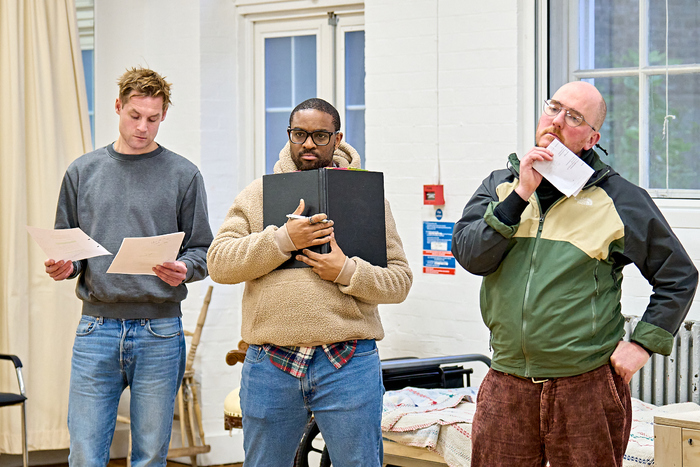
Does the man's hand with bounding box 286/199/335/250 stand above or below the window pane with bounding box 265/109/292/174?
below

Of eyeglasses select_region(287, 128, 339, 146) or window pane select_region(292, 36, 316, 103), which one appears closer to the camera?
eyeglasses select_region(287, 128, 339, 146)

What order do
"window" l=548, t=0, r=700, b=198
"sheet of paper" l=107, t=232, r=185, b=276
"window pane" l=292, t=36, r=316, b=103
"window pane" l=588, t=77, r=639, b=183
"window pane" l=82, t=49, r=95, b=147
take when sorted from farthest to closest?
"window pane" l=82, t=49, r=95, b=147, "window pane" l=292, t=36, r=316, b=103, "window pane" l=588, t=77, r=639, b=183, "window" l=548, t=0, r=700, b=198, "sheet of paper" l=107, t=232, r=185, b=276

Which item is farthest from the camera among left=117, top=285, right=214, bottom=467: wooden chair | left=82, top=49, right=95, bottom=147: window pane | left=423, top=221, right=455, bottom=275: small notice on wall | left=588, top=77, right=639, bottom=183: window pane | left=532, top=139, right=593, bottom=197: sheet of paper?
left=82, top=49, right=95, bottom=147: window pane

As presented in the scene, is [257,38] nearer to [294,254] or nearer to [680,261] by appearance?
[294,254]

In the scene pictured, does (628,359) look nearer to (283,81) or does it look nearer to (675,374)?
(675,374)

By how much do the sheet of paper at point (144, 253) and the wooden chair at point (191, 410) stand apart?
170 cm

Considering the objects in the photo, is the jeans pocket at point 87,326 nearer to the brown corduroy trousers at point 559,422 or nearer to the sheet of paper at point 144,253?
the sheet of paper at point 144,253

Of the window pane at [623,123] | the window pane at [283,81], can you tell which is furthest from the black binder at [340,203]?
the window pane at [283,81]

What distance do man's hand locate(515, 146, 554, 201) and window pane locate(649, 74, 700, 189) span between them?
60.1 inches

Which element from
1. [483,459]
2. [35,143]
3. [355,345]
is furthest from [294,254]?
[35,143]

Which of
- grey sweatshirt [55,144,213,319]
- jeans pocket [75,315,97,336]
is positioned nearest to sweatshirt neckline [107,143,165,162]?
grey sweatshirt [55,144,213,319]

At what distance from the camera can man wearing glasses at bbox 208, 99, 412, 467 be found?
1.80 m

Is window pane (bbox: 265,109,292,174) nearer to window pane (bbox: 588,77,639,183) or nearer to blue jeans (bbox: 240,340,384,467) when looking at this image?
window pane (bbox: 588,77,639,183)

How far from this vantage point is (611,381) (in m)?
1.82
